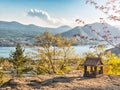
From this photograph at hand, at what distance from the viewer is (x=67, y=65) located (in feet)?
148

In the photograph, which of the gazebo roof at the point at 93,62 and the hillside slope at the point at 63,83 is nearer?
the hillside slope at the point at 63,83

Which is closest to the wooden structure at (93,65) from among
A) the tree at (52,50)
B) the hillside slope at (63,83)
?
the hillside slope at (63,83)

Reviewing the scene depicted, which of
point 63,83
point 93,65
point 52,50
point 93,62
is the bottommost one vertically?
point 63,83

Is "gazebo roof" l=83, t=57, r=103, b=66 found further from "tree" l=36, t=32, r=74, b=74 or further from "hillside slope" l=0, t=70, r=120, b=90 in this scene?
"tree" l=36, t=32, r=74, b=74

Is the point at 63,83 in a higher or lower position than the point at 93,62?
lower

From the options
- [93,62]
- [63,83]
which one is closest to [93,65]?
[93,62]

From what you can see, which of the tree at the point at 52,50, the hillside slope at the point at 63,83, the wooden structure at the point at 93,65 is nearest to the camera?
the hillside slope at the point at 63,83

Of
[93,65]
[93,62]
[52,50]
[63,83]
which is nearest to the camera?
[63,83]

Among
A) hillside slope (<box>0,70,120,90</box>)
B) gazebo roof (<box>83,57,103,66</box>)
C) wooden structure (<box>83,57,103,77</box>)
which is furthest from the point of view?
gazebo roof (<box>83,57,103,66</box>)

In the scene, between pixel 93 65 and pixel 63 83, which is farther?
pixel 93 65

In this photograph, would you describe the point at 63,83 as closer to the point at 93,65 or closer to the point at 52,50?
the point at 93,65

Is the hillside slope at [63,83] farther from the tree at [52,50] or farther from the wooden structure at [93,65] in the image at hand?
the tree at [52,50]

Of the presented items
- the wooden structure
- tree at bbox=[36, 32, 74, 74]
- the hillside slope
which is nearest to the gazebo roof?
the wooden structure

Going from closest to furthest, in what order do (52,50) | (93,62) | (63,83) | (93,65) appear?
(63,83)
(93,65)
(93,62)
(52,50)
